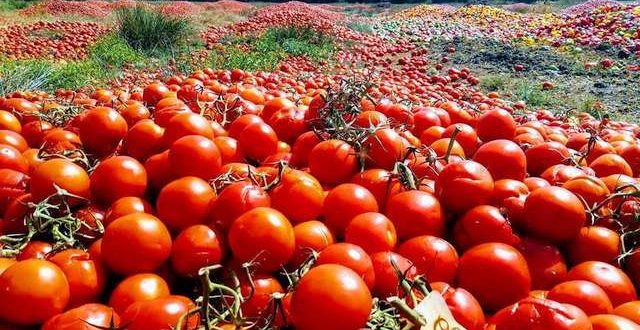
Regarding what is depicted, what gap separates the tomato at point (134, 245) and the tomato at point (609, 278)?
146cm

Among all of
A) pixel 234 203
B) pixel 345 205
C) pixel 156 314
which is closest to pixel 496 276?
pixel 345 205

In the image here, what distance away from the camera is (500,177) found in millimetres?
2287


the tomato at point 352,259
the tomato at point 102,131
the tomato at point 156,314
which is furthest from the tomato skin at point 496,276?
the tomato at point 102,131

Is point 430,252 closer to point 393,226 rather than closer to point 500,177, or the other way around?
point 393,226

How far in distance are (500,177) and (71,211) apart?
1.82 m

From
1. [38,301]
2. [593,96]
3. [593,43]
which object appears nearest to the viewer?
[38,301]

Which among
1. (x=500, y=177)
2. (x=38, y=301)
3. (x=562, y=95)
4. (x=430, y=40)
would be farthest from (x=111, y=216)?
(x=430, y=40)

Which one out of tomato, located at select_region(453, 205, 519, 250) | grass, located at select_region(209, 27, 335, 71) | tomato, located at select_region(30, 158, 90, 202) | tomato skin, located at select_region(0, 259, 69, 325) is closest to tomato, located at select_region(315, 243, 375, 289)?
tomato, located at select_region(453, 205, 519, 250)

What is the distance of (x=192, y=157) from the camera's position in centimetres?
212

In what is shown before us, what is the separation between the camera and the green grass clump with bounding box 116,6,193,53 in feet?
46.0

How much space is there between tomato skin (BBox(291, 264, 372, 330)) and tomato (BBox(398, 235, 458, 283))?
1.25 ft

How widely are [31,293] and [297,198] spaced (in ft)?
3.09

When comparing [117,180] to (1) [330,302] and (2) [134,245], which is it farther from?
(1) [330,302]

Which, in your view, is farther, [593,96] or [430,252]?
[593,96]
